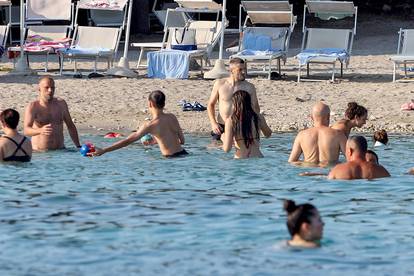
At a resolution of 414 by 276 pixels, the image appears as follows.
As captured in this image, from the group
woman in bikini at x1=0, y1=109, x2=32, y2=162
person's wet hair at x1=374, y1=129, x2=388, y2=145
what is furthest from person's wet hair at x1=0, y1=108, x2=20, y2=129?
person's wet hair at x1=374, y1=129, x2=388, y2=145

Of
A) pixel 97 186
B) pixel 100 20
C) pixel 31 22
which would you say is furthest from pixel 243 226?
pixel 100 20

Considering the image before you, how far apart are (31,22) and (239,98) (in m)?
8.67

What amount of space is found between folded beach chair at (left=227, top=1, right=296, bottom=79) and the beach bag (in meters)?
0.59

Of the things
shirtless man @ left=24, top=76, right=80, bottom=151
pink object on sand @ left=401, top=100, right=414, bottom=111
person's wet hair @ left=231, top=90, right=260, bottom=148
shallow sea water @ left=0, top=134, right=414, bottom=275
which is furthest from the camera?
pink object on sand @ left=401, top=100, right=414, bottom=111

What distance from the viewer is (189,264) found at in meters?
8.09

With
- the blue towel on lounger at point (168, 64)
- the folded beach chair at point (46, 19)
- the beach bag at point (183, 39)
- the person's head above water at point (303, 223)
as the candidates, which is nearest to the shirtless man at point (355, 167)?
the person's head above water at point (303, 223)

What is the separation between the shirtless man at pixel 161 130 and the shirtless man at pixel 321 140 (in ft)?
4.39

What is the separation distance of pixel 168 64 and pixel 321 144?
23.0 ft

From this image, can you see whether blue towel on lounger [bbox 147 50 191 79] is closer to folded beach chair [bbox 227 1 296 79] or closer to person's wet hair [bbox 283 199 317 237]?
folded beach chair [bbox 227 1 296 79]

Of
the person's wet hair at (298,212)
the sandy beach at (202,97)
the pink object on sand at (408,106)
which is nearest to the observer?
the person's wet hair at (298,212)

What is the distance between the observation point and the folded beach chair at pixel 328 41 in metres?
17.6

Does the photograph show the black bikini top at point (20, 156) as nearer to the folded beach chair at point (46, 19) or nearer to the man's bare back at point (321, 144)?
the man's bare back at point (321, 144)

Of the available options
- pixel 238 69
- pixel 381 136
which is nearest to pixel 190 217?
pixel 238 69

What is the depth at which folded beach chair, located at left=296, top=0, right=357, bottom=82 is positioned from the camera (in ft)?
57.7
